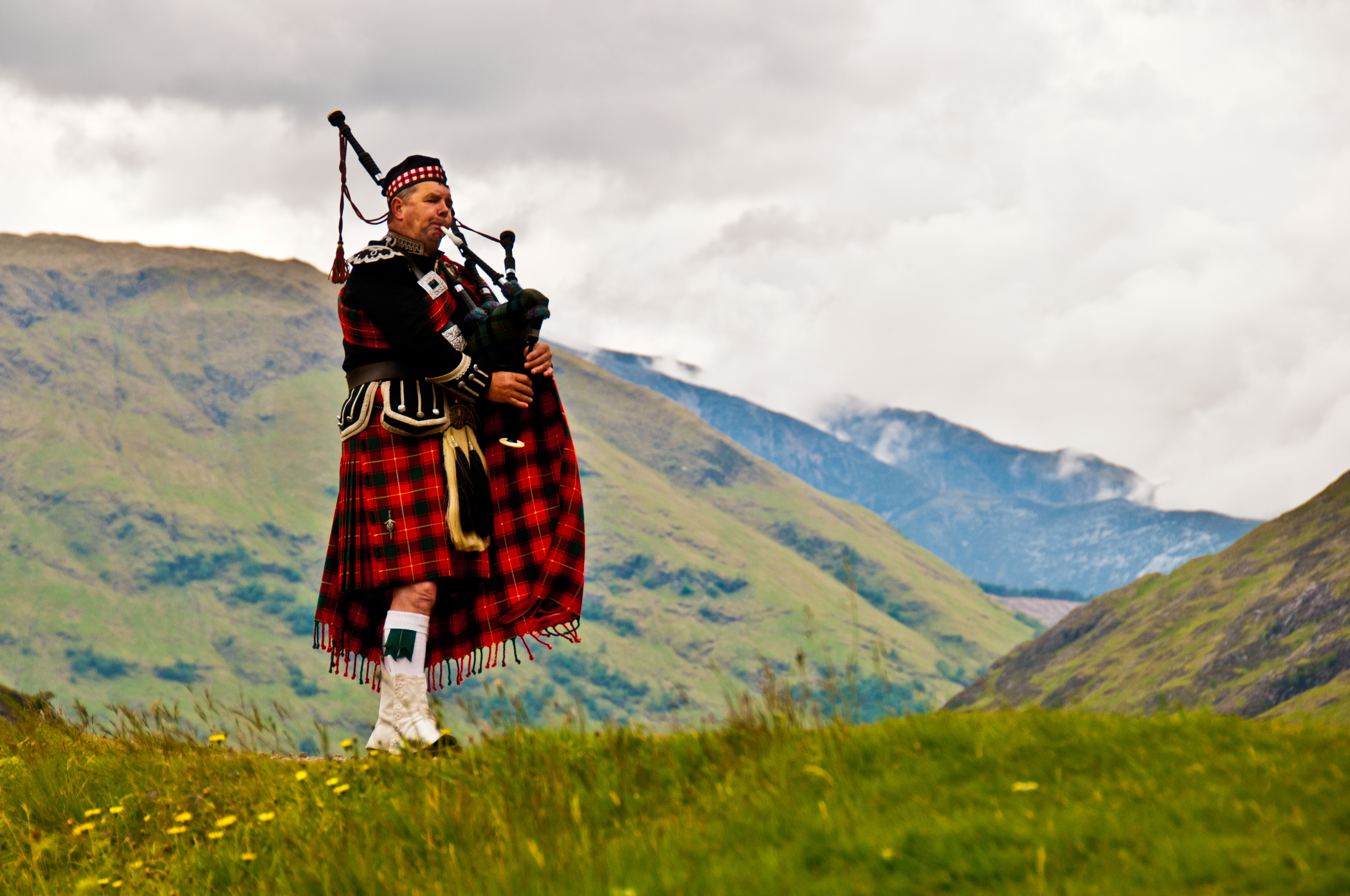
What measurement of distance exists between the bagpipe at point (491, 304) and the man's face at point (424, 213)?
11 centimetres

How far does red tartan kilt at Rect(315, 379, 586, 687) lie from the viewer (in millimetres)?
7809

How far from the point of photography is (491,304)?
8.72 m

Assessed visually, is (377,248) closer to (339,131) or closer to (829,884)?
(339,131)

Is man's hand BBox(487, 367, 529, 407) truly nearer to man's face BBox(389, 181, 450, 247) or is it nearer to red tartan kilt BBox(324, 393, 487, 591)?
red tartan kilt BBox(324, 393, 487, 591)

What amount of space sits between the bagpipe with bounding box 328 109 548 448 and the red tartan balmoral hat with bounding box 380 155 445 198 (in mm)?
141

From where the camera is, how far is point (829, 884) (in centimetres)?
422

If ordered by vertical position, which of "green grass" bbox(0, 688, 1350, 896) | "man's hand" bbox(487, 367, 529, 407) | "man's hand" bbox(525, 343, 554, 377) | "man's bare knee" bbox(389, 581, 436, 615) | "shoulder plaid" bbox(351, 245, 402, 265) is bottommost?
"green grass" bbox(0, 688, 1350, 896)

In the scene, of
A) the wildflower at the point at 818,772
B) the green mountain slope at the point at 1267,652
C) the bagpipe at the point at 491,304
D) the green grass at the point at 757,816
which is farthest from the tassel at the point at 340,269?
the green mountain slope at the point at 1267,652

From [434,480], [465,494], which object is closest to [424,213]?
[434,480]

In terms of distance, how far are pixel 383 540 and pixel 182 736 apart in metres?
2.10

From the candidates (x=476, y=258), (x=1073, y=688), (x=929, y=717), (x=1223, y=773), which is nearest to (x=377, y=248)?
(x=476, y=258)

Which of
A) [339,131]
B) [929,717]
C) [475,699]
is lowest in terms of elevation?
[929,717]

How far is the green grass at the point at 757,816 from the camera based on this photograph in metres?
4.25

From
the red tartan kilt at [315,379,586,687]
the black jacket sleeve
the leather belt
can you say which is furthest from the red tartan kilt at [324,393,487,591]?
the black jacket sleeve
